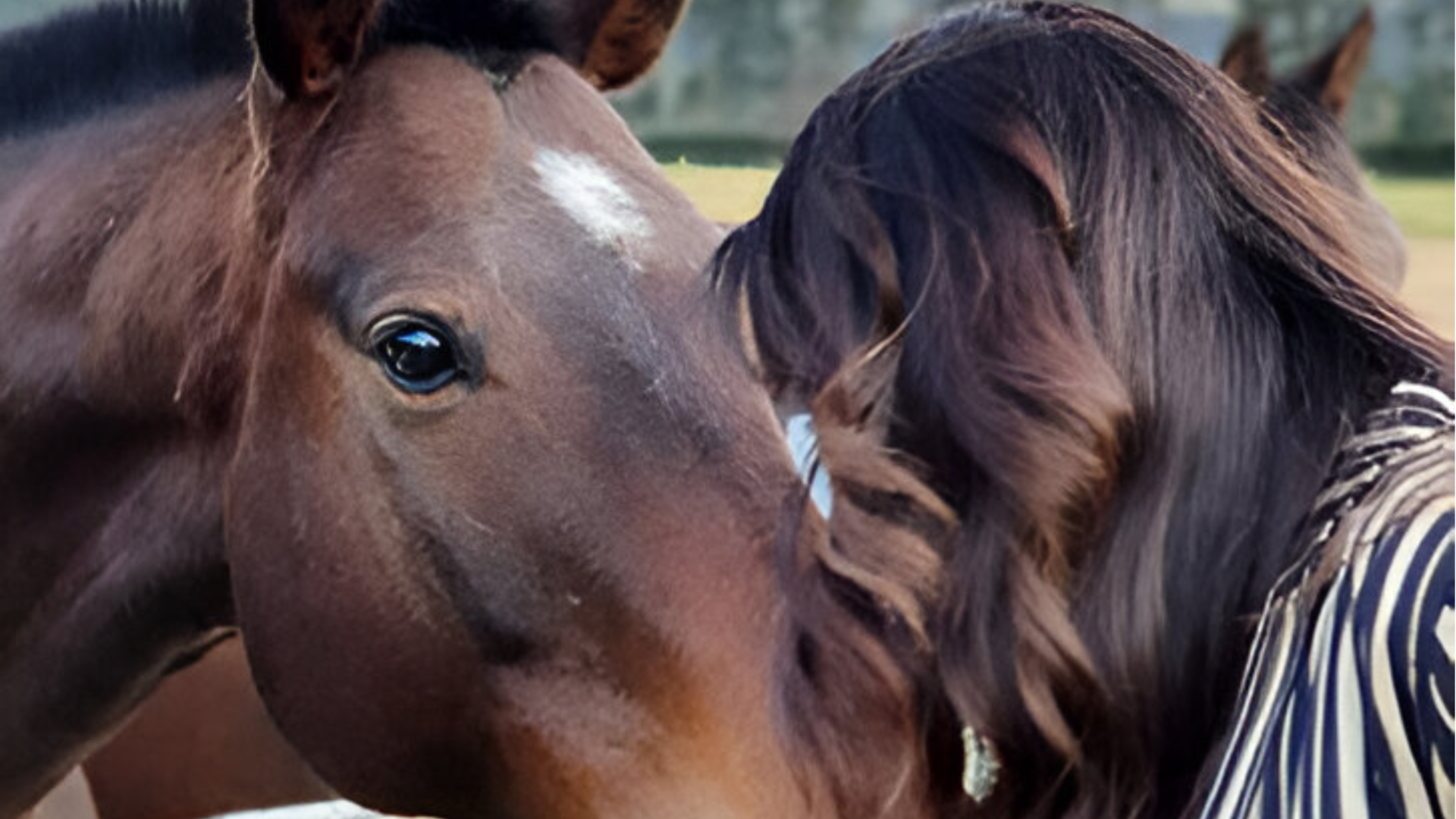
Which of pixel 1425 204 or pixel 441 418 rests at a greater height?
pixel 441 418

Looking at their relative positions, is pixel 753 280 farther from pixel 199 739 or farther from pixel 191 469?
pixel 199 739

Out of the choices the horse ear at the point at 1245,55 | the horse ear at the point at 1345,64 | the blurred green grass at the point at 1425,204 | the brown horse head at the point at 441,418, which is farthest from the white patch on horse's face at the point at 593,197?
the blurred green grass at the point at 1425,204

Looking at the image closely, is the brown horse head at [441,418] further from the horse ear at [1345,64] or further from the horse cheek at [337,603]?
the horse ear at [1345,64]

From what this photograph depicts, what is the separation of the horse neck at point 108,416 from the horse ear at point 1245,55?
100cm

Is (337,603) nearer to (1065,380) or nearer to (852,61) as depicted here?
(1065,380)

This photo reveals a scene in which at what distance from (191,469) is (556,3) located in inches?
18.7

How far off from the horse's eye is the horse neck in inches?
6.8

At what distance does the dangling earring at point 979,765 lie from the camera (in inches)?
30.5

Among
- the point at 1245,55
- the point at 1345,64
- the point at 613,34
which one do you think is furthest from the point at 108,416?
the point at 1345,64

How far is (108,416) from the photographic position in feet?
4.14

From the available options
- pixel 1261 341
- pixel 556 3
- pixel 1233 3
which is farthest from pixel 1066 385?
pixel 1233 3

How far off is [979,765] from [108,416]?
0.78 metres

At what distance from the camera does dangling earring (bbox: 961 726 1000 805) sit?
2.54ft

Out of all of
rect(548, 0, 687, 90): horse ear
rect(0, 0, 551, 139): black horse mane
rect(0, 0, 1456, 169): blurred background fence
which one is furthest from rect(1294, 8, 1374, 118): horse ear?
rect(0, 0, 551, 139): black horse mane
